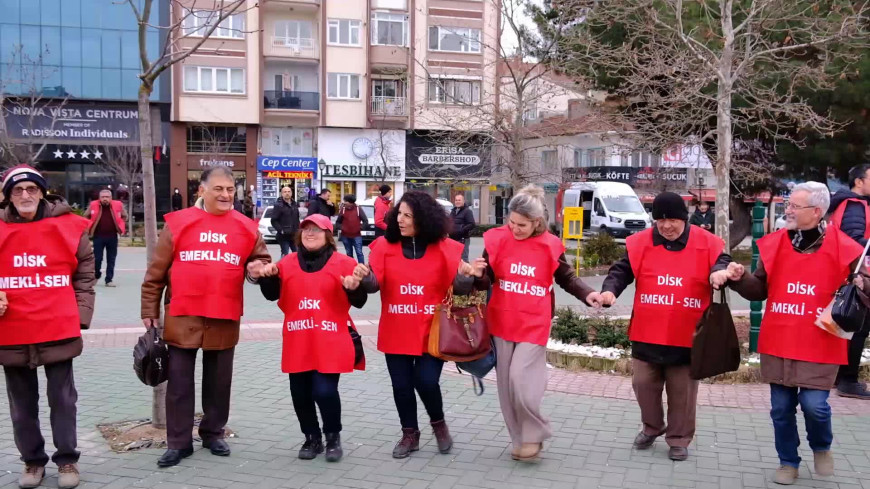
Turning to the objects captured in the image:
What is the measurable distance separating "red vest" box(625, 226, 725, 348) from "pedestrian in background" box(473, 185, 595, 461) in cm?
42

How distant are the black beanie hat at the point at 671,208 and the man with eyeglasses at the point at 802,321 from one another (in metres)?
0.44

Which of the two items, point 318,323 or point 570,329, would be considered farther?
point 570,329

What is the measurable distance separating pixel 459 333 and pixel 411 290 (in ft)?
1.40

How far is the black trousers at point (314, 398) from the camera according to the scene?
16.6 feet

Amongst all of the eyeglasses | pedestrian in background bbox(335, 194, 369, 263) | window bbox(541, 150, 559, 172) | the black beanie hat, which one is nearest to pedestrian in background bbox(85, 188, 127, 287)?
pedestrian in background bbox(335, 194, 369, 263)

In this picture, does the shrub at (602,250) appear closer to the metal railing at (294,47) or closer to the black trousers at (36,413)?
the black trousers at (36,413)

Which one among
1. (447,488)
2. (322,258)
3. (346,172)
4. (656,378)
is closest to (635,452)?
(656,378)

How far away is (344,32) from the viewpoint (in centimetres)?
4212

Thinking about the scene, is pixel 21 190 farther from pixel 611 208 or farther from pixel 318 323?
pixel 611 208

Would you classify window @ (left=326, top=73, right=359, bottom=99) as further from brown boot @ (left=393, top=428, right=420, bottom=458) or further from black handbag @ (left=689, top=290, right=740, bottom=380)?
black handbag @ (left=689, top=290, right=740, bottom=380)

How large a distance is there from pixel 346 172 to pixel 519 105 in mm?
31366

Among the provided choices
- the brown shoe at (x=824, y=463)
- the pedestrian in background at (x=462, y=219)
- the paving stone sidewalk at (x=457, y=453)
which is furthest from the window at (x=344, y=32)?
the brown shoe at (x=824, y=463)

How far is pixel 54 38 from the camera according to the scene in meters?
39.0

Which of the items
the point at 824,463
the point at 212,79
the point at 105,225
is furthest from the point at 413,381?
the point at 212,79
